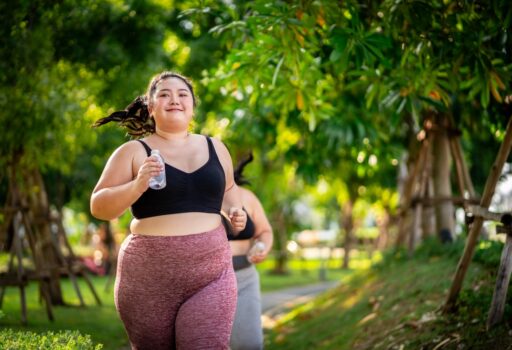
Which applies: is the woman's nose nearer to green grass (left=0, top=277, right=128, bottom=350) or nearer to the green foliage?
the green foliage

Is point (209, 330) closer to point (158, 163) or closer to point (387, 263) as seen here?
point (158, 163)

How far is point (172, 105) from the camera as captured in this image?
3.98 meters

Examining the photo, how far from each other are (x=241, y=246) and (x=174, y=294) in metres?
2.51

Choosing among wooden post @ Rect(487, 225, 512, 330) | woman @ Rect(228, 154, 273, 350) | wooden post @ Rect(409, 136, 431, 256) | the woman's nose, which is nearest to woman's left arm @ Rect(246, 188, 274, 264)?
woman @ Rect(228, 154, 273, 350)

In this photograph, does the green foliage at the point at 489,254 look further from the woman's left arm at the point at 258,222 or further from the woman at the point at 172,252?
the woman at the point at 172,252

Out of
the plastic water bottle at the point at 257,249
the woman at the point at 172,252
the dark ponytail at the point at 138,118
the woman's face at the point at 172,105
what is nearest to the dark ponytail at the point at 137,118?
the dark ponytail at the point at 138,118

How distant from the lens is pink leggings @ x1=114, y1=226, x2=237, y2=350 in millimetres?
3699

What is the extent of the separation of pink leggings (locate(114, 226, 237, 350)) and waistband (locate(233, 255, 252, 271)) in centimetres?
227

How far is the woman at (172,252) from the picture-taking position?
371cm

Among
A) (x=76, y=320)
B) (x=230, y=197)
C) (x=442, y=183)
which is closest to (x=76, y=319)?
(x=76, y=320)

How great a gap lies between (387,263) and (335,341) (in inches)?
147

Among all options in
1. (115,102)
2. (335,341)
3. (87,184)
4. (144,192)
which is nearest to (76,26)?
(115,102)

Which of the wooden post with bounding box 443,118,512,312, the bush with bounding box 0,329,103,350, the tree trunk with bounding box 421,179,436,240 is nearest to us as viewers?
the bush with bounding box 0,329,103,350

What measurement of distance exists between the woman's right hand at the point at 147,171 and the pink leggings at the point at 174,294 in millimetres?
350
